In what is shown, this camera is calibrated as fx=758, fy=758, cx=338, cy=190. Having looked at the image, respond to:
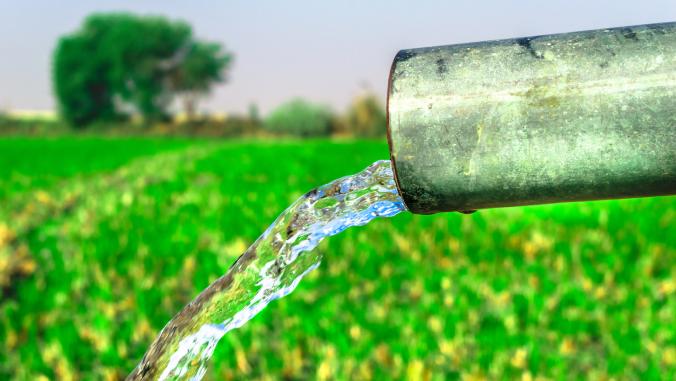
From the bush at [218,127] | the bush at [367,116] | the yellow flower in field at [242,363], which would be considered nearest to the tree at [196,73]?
the bush at [218,127]

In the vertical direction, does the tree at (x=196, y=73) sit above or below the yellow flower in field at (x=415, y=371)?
below

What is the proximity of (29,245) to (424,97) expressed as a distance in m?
5.71

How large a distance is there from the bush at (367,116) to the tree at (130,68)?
48.8 feet

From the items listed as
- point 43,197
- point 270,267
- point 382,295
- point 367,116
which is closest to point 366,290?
point 382,295

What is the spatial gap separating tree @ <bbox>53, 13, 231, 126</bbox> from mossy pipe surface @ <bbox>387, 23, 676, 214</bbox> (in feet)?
168

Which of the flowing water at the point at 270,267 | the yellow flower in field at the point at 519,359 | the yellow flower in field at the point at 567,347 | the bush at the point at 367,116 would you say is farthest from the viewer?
the bush at the point at 367,116

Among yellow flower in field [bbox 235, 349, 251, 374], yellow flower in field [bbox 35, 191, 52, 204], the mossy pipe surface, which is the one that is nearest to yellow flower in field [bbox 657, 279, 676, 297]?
yellow flower in field [bbox 235, 349, 251, 374]

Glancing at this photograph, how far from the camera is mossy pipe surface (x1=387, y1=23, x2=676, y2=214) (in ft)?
3.09

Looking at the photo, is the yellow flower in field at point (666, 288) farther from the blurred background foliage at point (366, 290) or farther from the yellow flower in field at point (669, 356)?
the yellow flower in field at point (669, 356)

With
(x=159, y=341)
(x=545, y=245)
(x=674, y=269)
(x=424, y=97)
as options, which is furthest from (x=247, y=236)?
(x=424, y=97)

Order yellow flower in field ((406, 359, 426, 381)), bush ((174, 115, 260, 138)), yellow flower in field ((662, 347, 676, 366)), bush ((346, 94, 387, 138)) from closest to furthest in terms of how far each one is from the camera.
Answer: yellow flower in field ((406, 359, 426, 381))
yellow flower in field ((662, 347, 676, 366))
bush ((346, 94, 387, 138))
bush ((174, 115, 260, 138))

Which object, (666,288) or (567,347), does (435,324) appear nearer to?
(567,347)

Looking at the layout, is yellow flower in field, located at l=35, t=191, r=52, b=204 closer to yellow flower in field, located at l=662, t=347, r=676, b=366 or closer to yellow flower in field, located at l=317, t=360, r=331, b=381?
yellow flower in field, located at l=317, t=360, r=331, b=381

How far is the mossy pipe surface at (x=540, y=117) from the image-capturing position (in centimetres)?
94
